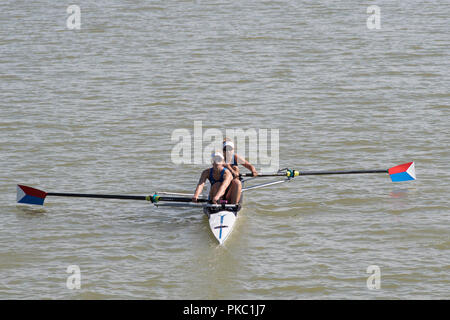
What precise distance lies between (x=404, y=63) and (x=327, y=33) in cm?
514

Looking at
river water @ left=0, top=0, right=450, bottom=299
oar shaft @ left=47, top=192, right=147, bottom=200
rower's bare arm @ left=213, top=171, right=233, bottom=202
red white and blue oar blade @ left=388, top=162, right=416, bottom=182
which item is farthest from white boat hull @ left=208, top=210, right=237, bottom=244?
red white and blue oar blade @ left=388, top=162, right=416, bottom=182

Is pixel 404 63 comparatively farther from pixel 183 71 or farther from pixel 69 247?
pixel 69 247

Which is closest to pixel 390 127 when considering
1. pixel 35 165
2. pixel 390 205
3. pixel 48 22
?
pixel 390 205

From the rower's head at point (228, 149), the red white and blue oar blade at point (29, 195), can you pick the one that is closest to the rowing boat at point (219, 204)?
the red white and blue oar blade at point (29, 195)

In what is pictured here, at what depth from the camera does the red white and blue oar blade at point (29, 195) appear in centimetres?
1650

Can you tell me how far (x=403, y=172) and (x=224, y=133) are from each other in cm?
612

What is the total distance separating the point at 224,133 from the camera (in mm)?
21750

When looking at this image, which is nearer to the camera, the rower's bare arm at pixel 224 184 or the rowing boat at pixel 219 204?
the rowing boat at pixel 219 204

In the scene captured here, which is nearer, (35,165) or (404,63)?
(35,165)

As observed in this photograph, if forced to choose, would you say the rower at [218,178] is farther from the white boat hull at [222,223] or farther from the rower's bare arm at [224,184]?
the white boat hull at [222,223]

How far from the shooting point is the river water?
1360cm

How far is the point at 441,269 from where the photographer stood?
13.4m
